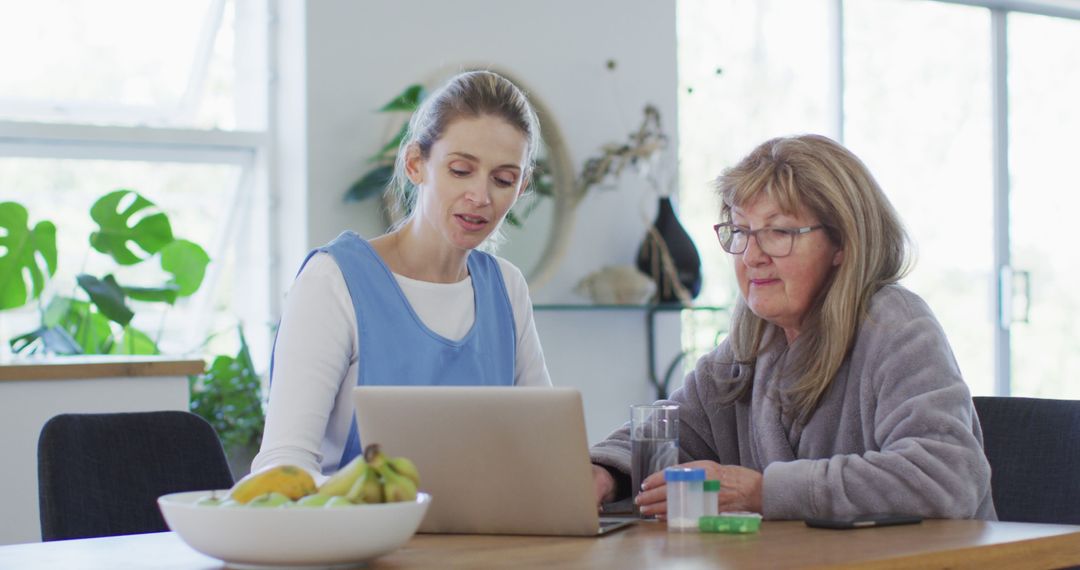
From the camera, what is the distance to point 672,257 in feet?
14.1

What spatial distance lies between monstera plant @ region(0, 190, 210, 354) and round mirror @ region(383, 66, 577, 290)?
1027mm

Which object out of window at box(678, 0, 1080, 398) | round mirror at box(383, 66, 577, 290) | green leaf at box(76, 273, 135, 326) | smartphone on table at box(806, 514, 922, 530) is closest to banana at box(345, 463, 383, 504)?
smartphone on table at box(806, 514, 922, 530)

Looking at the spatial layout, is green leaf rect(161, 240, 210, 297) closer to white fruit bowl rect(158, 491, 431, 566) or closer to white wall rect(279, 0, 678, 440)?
white wall rect(279, 0, 678, 440)

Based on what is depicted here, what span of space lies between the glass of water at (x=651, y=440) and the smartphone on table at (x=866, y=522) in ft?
0.65

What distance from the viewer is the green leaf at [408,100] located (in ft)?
12.5

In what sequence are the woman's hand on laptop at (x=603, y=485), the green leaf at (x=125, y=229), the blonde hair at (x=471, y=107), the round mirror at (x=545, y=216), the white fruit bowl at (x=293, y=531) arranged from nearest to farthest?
1. the white fruit bowl at (x=293, y=531)
2. the woman's hand on laptop at (x=603, y=485)
3. the blonde hair at (x=471, y=107)
4. the green leaf at (x=125, y=229)
5. the round mirror at (x=545, y=216)

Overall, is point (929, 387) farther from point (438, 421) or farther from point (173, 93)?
point (173, 93)

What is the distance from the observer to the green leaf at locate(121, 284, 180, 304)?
345 centimetres

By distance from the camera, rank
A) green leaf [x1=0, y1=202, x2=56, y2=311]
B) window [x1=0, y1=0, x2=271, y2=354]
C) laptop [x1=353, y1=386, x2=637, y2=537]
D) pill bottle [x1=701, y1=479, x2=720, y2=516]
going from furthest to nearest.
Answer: window [x1=0, y1=0, x2=271, y2=354] < green leaf [x1=0, y1=202, x2=56, y2=311] < pill bottle [x1=701, y1=479, x2=720, y2=516] < laptop [x1=353, y1=386, x2=637, y2=537]

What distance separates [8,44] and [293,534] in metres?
2.93

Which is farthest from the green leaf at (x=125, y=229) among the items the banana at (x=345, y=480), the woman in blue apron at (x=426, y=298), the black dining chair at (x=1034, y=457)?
the banana at (x=345, y=480)

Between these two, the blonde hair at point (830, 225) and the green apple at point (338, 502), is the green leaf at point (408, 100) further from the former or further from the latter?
the green apple at point (338, 502)

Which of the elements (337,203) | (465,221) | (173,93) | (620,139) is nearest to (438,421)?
(465,221)

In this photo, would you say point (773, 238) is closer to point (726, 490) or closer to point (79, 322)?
point (726, 490)
